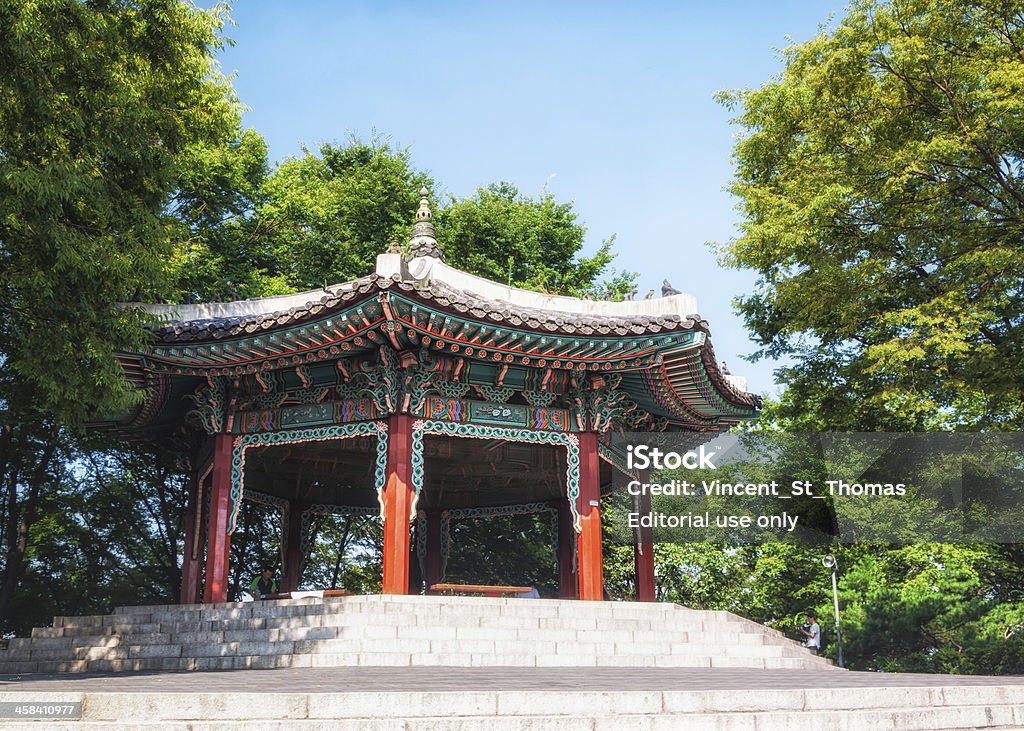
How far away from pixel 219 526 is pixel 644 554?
331 inches

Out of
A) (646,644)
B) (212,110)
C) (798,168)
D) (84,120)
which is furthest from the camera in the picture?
(798,168)

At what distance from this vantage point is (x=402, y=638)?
10.3m

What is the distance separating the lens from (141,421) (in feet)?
54.8

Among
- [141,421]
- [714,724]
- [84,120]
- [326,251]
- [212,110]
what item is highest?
[326,251]

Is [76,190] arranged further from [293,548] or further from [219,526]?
[293,548]

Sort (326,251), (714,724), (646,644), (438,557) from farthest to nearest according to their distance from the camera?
(326,251)
(438,557)
(646,644)
(714,724)

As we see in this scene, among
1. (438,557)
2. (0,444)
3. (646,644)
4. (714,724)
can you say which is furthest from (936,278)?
(0,444)

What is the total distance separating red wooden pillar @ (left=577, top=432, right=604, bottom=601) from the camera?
14070mm

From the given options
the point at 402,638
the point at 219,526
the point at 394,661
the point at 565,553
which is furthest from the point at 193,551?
the point at 394,661

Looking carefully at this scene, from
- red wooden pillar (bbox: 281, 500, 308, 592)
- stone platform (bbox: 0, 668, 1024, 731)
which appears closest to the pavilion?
red wooden pillar (bbox: 281, 500, 308, 592)

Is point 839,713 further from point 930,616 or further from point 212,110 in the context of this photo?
point 930,616

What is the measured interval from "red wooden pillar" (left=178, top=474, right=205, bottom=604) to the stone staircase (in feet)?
12.3

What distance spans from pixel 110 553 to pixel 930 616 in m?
22.2

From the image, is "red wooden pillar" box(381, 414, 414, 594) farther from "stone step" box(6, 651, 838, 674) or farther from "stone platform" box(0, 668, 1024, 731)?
"stone platform" box(0, 668, 1024, 731)
